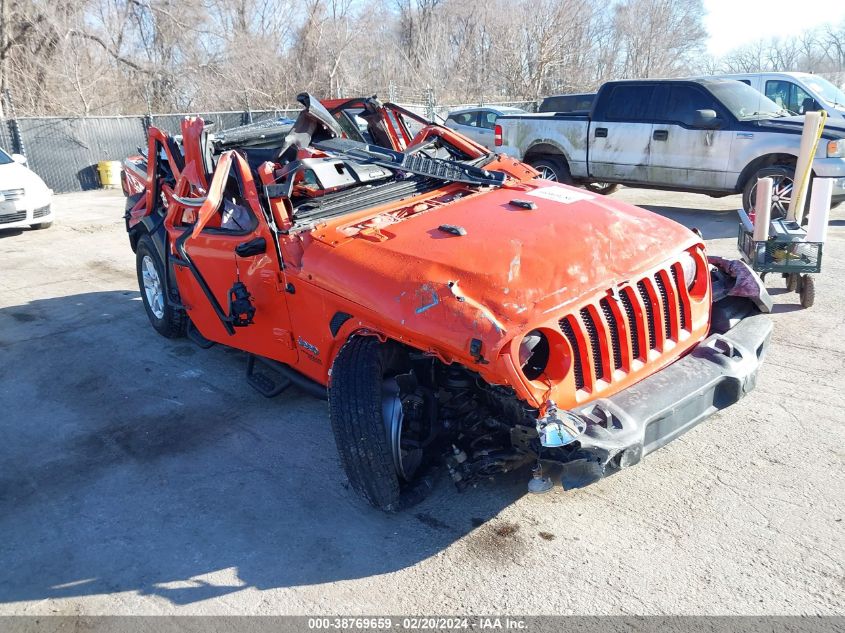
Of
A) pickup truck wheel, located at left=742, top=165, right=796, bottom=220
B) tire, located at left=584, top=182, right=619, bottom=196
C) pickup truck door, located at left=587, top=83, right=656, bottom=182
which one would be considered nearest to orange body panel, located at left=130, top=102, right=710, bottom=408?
pickup truck wheel, located at left=742, top=165, right=796, bottom=220

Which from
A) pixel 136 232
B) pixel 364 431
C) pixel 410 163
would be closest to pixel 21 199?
pixel 136 232

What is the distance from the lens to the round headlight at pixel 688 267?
3839 mm

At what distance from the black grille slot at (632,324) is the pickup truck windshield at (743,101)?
7.54 m

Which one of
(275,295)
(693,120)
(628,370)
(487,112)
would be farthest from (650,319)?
(487,112)

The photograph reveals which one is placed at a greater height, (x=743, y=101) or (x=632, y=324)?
(x=743, y=101)

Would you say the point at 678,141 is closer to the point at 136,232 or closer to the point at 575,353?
the point at 136,232

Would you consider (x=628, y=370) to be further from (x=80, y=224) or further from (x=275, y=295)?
(x=80, y=224)

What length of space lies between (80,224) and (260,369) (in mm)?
8878

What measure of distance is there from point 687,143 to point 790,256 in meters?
4.71

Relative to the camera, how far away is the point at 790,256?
586 cm

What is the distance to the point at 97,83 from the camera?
2523cm

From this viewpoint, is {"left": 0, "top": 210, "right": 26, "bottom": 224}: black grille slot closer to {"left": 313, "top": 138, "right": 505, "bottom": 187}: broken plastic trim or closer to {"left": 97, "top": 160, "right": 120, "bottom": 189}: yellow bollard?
{"left": 97, "top": 160, "right": 120, "bottom": 189}: yellow bollard

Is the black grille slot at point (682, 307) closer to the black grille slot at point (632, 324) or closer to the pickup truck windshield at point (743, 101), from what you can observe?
the black grille slot at point (632, 324)

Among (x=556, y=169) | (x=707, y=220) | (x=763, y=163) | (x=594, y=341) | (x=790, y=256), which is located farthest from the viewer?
(x=556, y=169)
